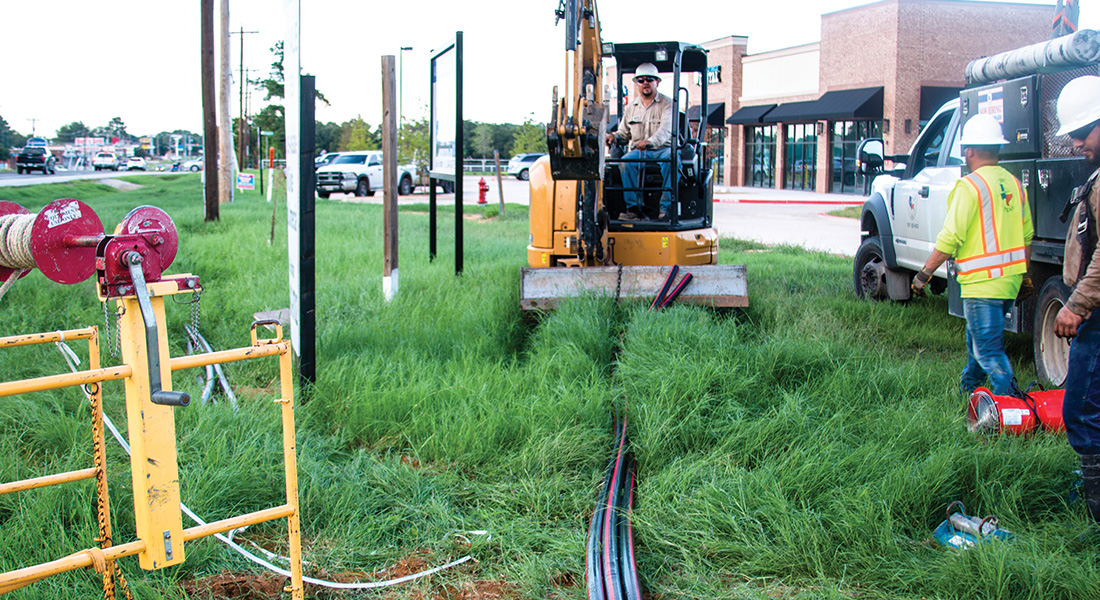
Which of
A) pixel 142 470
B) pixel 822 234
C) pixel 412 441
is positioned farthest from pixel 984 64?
pixel 822 234

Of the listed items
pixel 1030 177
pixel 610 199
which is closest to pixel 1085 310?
pixel 1030 177

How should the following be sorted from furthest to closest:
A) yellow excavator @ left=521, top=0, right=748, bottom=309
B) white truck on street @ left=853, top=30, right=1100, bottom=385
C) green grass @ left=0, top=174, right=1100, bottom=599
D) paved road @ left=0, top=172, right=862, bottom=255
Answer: paved road @ left=0, top=172, right=862, bottom=255 → yellow excavator @ left=521, top=0, right=748, bottom=309 → white truck on street @ left=853, top=30, right=1100, bottom=385 → green grass @ left=0, top=174, right=1100, bottom=599

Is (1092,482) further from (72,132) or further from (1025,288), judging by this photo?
(72,132)

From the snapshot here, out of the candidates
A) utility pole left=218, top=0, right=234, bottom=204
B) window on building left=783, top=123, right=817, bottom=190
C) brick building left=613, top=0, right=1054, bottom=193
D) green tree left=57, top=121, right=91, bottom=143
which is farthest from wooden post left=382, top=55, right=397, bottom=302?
green tree left=57, top=121, right=91, bottom=143

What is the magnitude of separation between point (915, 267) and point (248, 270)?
7.52 metres

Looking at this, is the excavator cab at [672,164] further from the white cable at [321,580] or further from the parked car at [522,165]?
the parked car at [522,165]

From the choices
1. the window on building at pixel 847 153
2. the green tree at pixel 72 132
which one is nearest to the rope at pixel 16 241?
the window on building at pixel 847 153

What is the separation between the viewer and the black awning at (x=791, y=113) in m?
35.2

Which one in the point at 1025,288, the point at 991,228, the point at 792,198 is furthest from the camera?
the point at 792,198

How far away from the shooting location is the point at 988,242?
195 inches

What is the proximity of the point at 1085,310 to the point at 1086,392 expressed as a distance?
1.24 feet

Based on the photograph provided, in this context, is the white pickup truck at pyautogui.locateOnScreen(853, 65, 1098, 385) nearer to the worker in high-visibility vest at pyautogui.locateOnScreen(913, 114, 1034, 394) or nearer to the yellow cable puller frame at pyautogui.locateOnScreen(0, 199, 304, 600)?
the worker in high-visibility vest at pyautogui.locateOnScreen(913, 114, 1034, 394)

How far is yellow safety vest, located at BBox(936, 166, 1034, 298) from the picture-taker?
16.2ft

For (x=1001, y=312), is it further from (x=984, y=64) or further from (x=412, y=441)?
(x=412, y=441)
